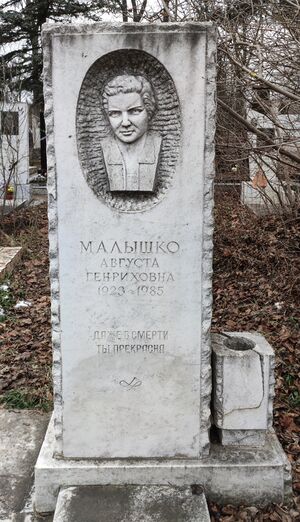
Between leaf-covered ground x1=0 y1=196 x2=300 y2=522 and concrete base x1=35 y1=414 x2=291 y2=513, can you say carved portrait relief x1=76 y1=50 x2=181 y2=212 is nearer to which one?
concrete base x1=35 y1=414 x2=291 y2=513

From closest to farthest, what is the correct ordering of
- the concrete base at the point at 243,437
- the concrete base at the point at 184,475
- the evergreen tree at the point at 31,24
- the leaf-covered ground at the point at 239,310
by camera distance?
the concrete base at the point at 184,475, the concrete base at the point at 243,437, the leaf-covered ground at the point at 239,310, the evergreen tree at the point at 31,24

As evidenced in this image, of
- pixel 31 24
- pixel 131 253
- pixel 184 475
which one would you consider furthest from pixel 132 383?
pixel 31 24

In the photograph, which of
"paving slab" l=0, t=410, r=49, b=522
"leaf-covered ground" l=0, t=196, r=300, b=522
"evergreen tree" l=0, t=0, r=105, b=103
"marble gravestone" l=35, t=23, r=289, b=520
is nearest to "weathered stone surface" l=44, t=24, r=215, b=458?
"marble gravestone" l=35, t=23, r=289, b=520

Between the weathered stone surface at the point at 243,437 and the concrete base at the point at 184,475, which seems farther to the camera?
the weathered stone surface at the point at 243,437

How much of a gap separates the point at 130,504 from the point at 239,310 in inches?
144

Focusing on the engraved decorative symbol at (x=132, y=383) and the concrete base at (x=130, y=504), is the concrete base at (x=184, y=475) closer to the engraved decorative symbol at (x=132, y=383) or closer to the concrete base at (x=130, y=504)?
the concrete base at (x=130, y=504)

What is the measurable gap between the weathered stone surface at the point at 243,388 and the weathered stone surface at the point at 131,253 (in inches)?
4.3

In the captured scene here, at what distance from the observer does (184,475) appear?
316 centimetres

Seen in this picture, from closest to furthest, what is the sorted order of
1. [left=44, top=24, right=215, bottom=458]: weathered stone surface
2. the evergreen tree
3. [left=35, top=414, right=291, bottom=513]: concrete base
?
[left=44, top=24, right=215, bottom=458]: weathered stone surface, [left=35, top=414, right=291, bottom=513]: concrete base, the evergreen tree

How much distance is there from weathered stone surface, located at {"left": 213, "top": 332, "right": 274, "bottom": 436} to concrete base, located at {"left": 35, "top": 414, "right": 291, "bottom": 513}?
0.21m

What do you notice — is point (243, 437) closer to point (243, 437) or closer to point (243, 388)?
point (243, 437)

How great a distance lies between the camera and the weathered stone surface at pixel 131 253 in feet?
→ 9.16

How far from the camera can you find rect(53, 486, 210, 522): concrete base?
2.87 metres

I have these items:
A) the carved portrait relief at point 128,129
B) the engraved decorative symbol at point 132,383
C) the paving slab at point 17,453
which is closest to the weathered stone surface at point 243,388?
the engraved decorative symbol at point 132,383
